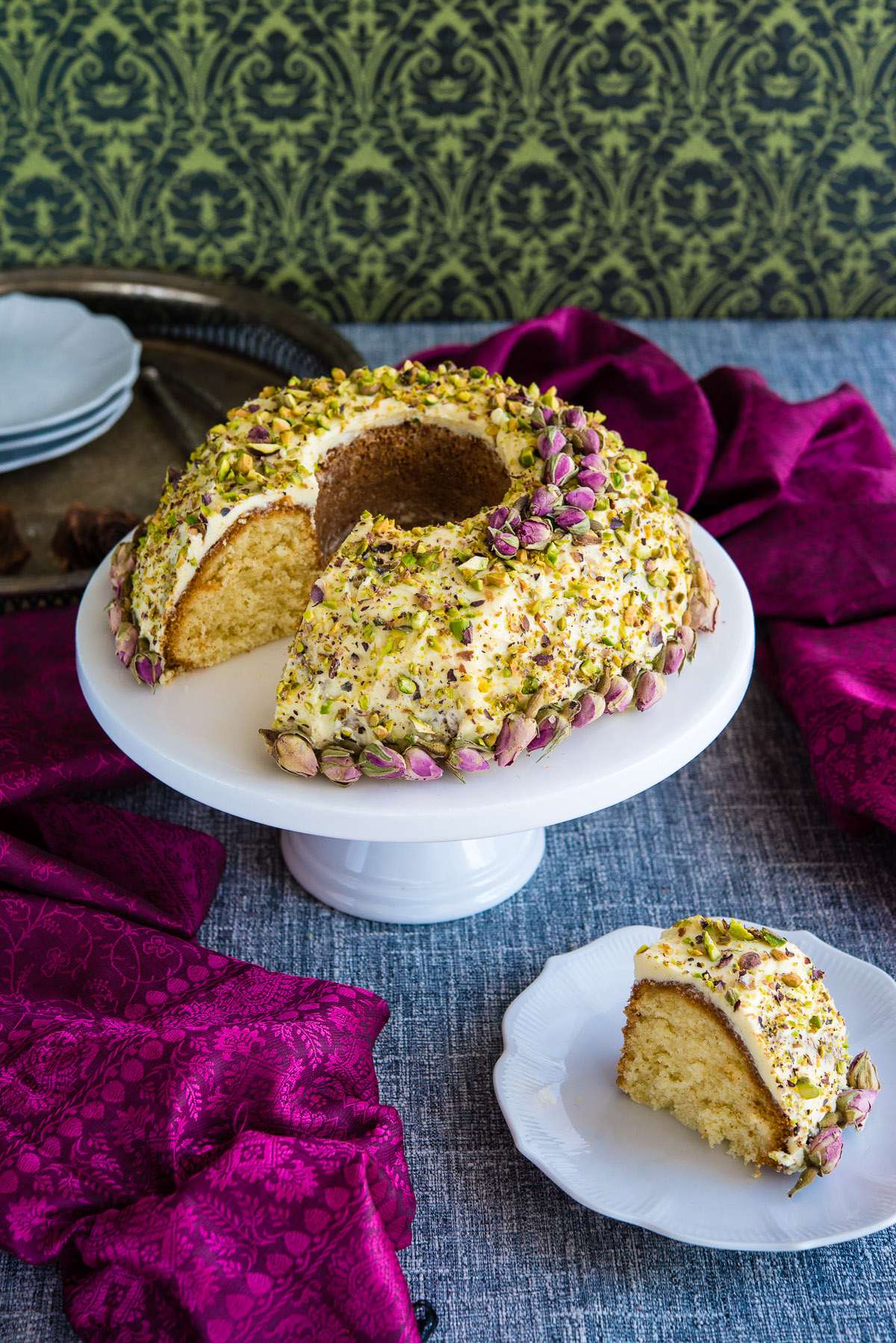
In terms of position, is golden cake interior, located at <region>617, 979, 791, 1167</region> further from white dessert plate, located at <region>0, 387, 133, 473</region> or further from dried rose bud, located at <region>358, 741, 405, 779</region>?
white dessert plate, located at <region>0, 387, 133, 473</region>

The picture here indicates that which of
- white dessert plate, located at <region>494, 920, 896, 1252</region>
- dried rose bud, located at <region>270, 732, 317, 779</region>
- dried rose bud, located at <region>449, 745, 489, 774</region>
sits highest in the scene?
dried rose bud, located at <region>449, 745, 489, 774</region>

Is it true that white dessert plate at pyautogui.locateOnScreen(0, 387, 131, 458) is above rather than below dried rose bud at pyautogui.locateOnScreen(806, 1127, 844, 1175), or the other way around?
below

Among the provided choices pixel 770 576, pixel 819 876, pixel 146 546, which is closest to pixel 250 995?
pixel 146 546

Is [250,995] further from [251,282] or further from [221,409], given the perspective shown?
[251,282]

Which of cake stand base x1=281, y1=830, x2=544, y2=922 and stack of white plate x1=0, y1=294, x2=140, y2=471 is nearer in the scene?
cake stand base x1=281, y1=830, x2=544, y2=922

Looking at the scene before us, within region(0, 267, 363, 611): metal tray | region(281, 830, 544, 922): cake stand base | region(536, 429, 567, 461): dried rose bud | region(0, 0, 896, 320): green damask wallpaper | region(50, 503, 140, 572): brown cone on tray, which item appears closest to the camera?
region(536, 429, 567, 461): dried rose bud

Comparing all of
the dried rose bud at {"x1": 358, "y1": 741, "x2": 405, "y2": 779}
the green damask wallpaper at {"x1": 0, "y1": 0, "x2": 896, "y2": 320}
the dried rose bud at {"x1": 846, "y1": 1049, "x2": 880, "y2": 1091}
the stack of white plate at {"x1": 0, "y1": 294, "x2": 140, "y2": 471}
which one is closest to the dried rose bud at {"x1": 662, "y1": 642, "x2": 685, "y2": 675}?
the dried rose bud at {"x1": 358, "y1": 741, "x2": 405, "y2": 779}

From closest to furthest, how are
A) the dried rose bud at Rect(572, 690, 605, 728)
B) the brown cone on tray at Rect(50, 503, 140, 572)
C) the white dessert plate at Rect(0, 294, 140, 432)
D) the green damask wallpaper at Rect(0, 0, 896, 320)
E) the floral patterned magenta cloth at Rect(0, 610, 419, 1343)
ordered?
the floral patterned magenta cloth at Rect(0, 610, 419, 1343)
the dried rose bud at Rect(572, 690, 605, 728)
the brown cone on tray at Rect(50, 503, 140, 572)
the white dessert plate at Rect(0, 294, 140, 432)
the green damask wallpaper at Rect(0, 0, 896, 320)
